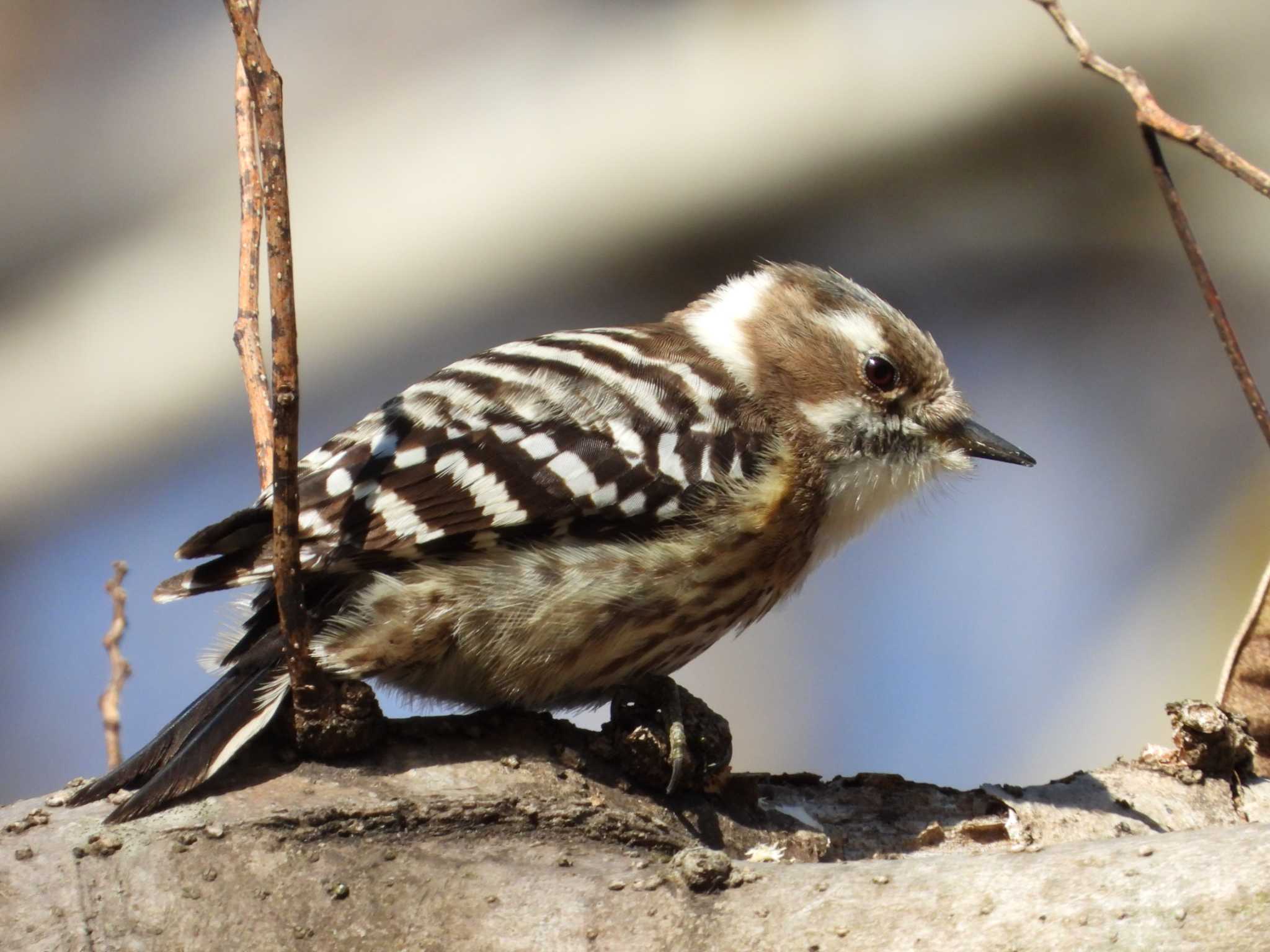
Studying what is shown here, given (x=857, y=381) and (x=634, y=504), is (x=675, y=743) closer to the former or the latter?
(x=634, y=504)

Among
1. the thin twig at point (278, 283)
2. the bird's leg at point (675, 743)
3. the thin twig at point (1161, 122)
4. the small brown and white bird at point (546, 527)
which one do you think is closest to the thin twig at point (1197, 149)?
the thin twig at point (1161, 122)

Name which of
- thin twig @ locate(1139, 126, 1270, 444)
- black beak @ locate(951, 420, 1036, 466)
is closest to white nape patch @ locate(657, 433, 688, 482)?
black beak @ locate(951, 420, 1036, 466)

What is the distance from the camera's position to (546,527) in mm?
1997

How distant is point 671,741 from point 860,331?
963 millimetres

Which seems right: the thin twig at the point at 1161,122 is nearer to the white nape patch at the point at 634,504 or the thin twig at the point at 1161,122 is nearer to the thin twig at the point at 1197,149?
the thin twig at the point at 1197,149

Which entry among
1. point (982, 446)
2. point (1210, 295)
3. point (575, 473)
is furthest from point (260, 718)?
point (982, 446)

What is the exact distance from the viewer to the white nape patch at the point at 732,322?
94.4 inches

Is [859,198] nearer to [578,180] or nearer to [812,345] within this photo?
[578,180]

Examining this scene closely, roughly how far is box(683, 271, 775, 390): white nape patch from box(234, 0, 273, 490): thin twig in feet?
2.50

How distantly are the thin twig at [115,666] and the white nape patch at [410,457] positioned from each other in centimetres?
71

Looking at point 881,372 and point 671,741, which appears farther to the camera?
point 881,372

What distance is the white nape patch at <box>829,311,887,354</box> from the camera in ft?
8.08

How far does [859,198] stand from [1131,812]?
3078mm

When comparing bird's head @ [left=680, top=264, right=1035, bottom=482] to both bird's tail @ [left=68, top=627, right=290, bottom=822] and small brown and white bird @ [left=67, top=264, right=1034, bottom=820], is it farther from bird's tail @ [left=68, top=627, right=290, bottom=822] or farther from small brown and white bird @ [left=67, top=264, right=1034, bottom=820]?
bird's tail @ [left=68, top=627, right=290, bottom=822]
